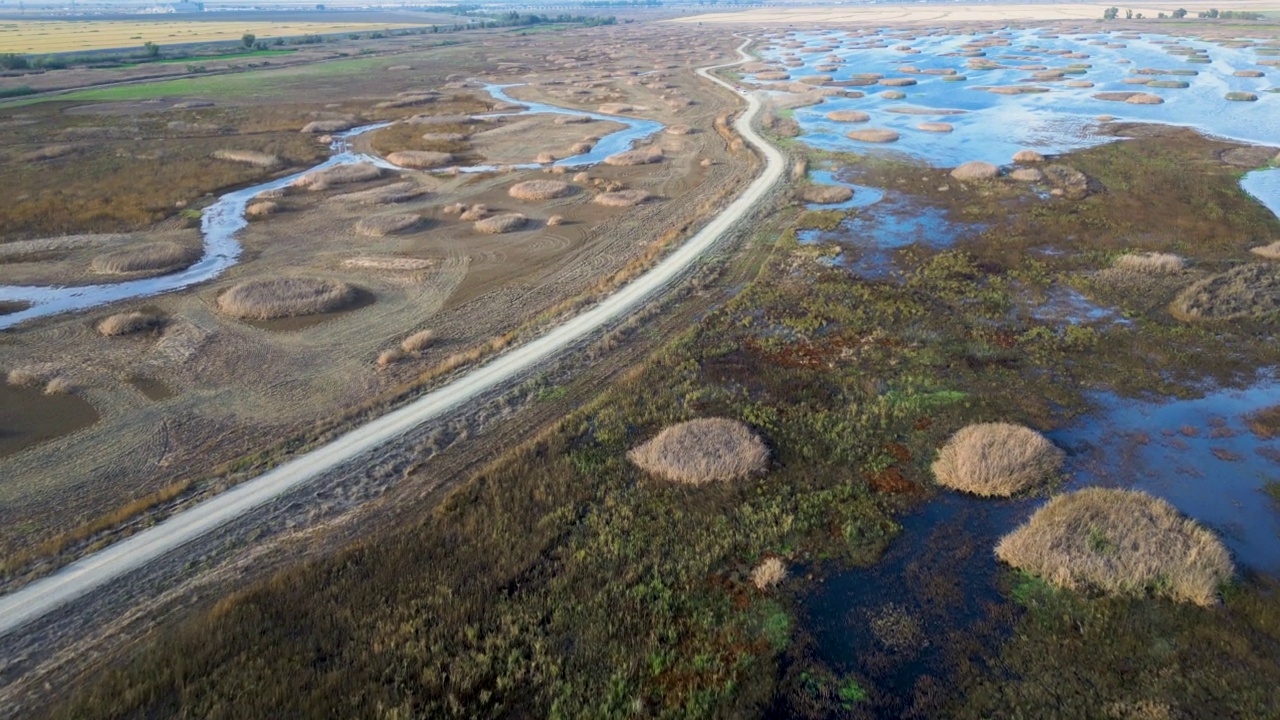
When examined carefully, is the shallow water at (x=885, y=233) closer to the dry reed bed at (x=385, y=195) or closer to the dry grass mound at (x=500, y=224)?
the dry grass mound at (x=500, y=224)

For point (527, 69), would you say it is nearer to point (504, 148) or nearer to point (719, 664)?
point (504, 148)

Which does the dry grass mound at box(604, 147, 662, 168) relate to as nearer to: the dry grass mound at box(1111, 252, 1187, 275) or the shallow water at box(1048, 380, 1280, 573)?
the dry grass mound at box(1111, 252, 1187, 275)

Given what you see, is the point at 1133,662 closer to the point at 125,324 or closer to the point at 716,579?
the point at 716,579

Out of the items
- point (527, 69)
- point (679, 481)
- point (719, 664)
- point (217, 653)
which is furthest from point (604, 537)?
point (527, 69)

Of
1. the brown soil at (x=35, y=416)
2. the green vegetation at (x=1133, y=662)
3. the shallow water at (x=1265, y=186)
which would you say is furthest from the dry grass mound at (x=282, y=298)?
the shallow water at (x=1265, y=186)

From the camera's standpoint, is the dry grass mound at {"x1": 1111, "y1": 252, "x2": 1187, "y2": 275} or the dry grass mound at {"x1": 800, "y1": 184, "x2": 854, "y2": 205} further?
the dry grass mound at {"x1": 800, "y1": 184, "x2": 854, "y2": 205}

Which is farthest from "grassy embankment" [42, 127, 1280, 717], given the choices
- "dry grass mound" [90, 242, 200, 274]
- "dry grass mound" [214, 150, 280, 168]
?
"dry grass mound" [214, 150, 280, 168]
